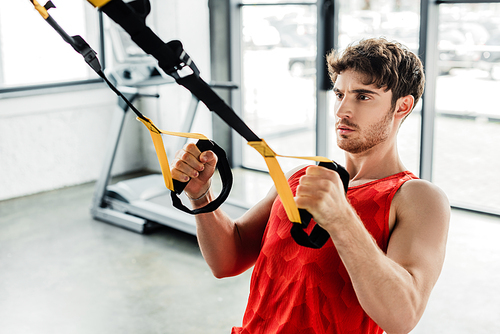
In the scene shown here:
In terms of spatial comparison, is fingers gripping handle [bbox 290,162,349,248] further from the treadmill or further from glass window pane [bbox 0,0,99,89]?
glass window pane [bbox 0,0,99,89]

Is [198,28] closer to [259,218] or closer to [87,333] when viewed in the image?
[87,333]

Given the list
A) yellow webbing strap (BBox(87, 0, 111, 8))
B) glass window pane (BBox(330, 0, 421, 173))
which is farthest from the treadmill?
yellow webbing strap (BBox(87, 0, 111, 8))

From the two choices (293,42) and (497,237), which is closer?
(497,237)

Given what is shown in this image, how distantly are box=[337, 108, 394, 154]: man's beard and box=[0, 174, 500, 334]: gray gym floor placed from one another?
1.49 metres

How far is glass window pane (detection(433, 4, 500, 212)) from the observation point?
12.3 feet

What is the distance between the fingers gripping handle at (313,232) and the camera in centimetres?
91

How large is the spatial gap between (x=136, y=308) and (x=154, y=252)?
2.37 feet

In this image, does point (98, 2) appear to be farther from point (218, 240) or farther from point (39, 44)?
point (39, 44)

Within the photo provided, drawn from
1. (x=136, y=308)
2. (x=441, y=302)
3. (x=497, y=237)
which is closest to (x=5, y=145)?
(x=136, y=308)

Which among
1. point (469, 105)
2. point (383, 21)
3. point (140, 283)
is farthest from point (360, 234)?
point (469, 105)

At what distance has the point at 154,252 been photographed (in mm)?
3373

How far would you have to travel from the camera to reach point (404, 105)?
4.27ft

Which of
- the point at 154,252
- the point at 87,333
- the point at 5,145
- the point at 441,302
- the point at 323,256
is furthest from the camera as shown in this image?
the point at 5,145

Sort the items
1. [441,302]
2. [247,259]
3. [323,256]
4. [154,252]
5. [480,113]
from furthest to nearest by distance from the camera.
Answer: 1. [480,113]
2. [154,252]
3. [441,302]
4. [247,259]
5. [323,256]
